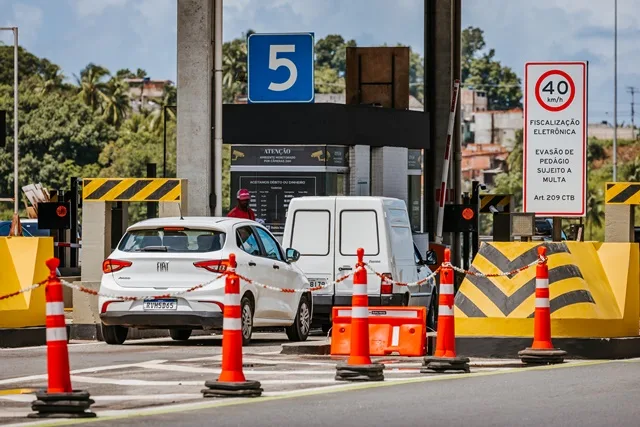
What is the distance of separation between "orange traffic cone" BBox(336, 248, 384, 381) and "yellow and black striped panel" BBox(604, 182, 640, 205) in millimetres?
5556

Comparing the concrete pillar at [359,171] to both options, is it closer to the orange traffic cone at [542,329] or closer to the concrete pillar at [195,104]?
the concrete pillar at [195,104]

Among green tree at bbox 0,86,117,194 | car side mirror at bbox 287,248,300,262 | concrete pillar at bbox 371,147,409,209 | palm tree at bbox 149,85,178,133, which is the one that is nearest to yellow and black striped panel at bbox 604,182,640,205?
car side mirror at bbox 287,248,300,262

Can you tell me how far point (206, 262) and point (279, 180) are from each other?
13.2 meters

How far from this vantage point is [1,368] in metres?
17.2

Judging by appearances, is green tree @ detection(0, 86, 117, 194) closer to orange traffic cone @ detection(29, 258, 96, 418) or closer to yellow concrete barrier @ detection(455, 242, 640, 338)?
yellow concrete barrier @ detection(455, 242, 640, 338)

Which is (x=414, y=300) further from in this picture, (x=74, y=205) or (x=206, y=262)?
(x=74, y=205)

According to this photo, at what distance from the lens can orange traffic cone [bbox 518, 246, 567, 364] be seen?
1738 cm

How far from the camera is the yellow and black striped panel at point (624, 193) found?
20.1 meters

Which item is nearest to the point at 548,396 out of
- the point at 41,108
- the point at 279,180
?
the point at 279,180

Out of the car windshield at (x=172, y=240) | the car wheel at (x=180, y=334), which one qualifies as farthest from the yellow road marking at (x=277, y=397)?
the car wheel at (x=180, y=334)

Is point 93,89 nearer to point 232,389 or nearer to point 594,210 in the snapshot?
point 594,210

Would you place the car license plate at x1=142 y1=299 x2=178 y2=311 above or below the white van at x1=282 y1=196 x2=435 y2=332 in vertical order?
below

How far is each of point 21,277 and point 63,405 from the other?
28.8ft

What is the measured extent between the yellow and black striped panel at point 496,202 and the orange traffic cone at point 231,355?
22.3m
